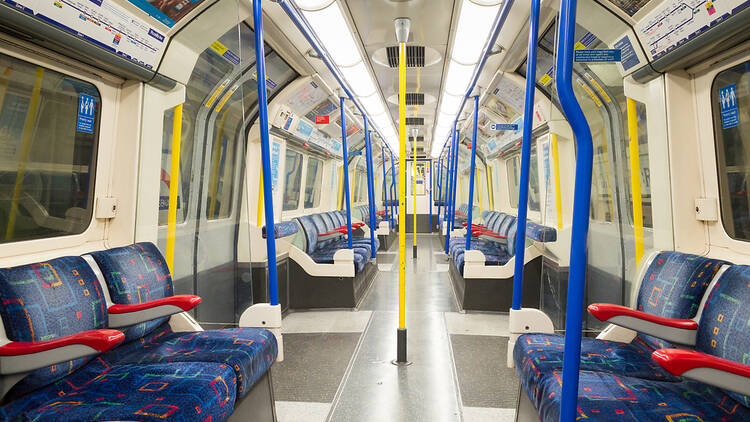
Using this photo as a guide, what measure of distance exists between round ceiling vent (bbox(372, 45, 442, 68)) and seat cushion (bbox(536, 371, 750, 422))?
4.23 metres

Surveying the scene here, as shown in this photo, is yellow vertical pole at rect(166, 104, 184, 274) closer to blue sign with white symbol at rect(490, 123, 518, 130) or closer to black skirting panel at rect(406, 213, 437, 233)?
blue sign with white symbol at rect(490, 123, 518, 130)

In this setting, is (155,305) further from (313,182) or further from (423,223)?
(423,223)

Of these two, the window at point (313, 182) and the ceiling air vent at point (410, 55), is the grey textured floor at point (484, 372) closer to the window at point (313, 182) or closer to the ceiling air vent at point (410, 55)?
the ceiling air vent at point (410, 55)

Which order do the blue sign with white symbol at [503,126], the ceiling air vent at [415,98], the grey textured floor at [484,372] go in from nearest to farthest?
the grey textured floor at [484,372]
the blue sign with white symbol at [503,126]
the ceiling air vent at [415,98]

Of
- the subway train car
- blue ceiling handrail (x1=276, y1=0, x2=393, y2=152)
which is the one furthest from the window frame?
blue ceiling handrail (x1=276, y1=0, x2=393, y2=152)

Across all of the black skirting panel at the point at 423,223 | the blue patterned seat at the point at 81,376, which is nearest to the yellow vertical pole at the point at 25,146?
the blue patterned seat at the point at 81,376

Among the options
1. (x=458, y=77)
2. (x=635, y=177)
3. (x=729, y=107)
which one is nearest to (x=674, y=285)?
(x=635, y=177)

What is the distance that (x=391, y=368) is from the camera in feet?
9.75

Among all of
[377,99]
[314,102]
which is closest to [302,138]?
[314,102]

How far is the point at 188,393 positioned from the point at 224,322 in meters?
1.70

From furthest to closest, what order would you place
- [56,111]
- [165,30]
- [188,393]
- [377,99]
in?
1. [377,99]
2. [165,30]
3. [56,111]
4. [188,393]

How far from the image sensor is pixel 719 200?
208cm

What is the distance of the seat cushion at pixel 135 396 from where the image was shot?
135 centimetres

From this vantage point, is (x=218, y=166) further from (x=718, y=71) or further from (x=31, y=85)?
(x=718, y=71)
